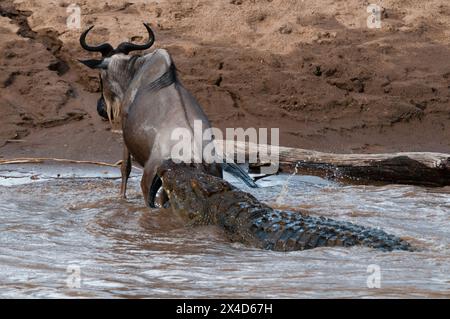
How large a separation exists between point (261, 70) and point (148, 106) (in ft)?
13.6

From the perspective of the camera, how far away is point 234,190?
737 centimetres

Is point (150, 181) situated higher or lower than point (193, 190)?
lower

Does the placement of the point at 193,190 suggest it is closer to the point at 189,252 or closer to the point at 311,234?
the point at 189,252

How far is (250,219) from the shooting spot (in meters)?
6.97

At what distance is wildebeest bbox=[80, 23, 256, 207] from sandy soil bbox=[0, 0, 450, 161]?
2120mm

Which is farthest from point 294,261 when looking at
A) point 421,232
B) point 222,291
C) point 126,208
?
point 126,208

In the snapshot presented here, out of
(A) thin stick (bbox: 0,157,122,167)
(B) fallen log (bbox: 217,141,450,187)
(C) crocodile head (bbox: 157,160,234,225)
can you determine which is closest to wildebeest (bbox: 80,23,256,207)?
(C) crocodile head (bbox: 157,160,234,225)

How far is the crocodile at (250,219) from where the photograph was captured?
6.53m

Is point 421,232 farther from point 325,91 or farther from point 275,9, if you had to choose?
point 275,9

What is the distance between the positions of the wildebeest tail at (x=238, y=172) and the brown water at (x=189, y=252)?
215 millimetres

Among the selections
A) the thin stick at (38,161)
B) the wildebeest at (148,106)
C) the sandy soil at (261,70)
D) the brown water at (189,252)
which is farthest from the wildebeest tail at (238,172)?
the sandy soil at (261,70)

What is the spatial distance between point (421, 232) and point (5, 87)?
6.51 m

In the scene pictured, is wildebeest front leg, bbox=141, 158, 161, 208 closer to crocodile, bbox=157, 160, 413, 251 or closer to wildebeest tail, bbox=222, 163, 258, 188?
crocodile, bbox=157, 160, 413, 251

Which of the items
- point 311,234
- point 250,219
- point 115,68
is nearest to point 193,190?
point 250,219
